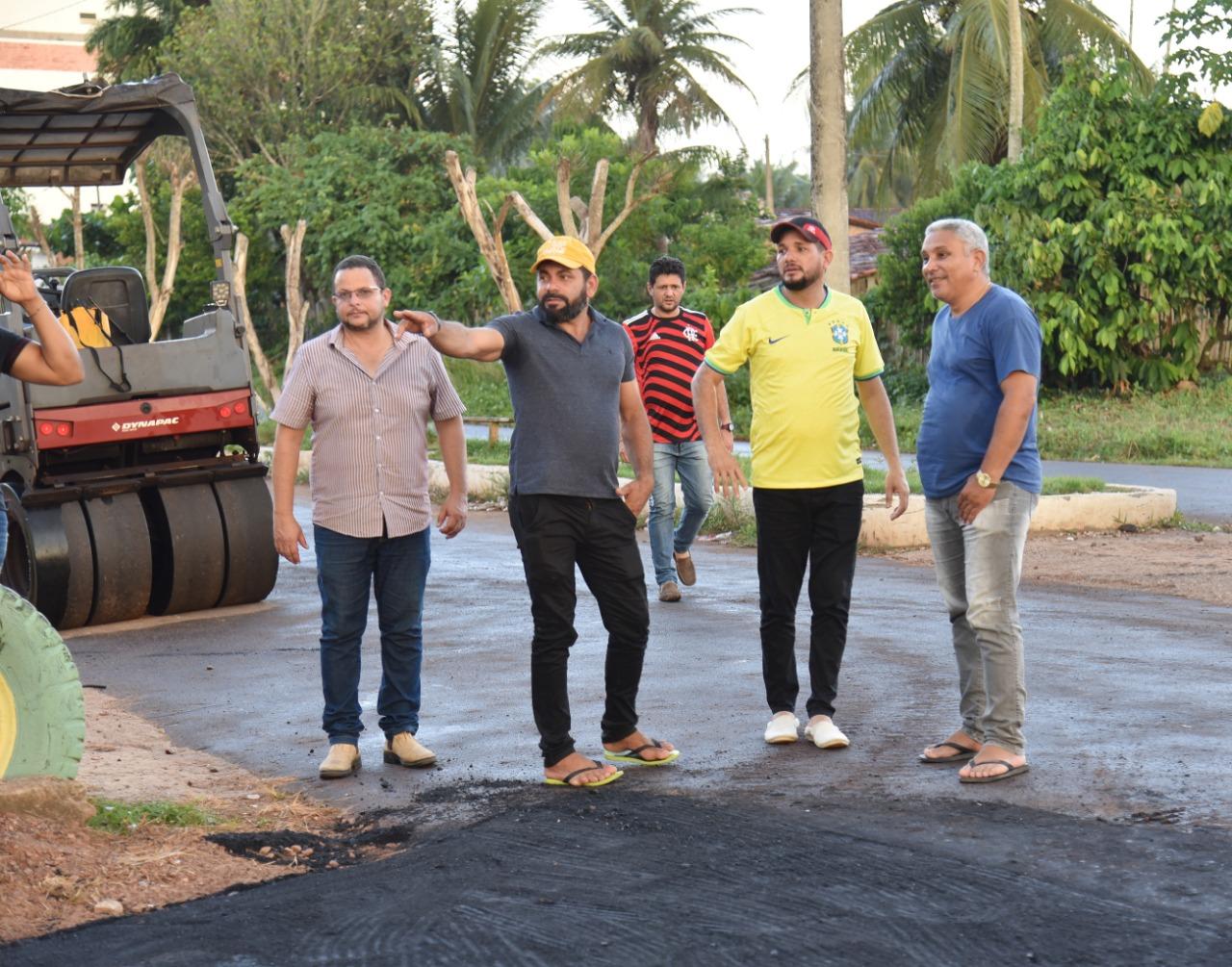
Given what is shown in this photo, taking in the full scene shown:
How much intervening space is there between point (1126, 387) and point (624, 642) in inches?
780

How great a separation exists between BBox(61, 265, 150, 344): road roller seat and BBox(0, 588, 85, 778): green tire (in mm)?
6095

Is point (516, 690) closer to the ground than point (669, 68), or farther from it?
closer to the ground

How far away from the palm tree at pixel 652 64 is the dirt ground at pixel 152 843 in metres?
34.2

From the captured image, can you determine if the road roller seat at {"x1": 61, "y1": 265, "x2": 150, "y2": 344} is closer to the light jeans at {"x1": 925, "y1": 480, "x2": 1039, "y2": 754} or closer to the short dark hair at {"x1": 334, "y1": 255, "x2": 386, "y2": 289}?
the short dark hair at {"x1": 334, "y1": 255, "x2": 386, "y2": 289}

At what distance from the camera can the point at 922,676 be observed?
26.1ft

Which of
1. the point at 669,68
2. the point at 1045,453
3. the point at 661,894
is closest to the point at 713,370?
the point at 661,894

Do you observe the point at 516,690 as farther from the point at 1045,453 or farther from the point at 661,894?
the point at 1045,453

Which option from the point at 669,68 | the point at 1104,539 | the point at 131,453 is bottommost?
the point at 1104,539

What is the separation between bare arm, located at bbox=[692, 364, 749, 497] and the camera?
6.66 metres

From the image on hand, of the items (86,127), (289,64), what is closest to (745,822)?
(86,127)

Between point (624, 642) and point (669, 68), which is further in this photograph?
point (669, 68)

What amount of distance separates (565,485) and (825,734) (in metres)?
1.39

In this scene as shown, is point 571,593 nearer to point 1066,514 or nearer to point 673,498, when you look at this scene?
point 673,498

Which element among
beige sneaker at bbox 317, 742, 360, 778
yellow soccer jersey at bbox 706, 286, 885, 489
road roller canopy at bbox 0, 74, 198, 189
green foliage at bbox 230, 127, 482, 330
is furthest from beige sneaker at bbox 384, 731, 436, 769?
green foliage at bbox 230, 127, 482, 330
